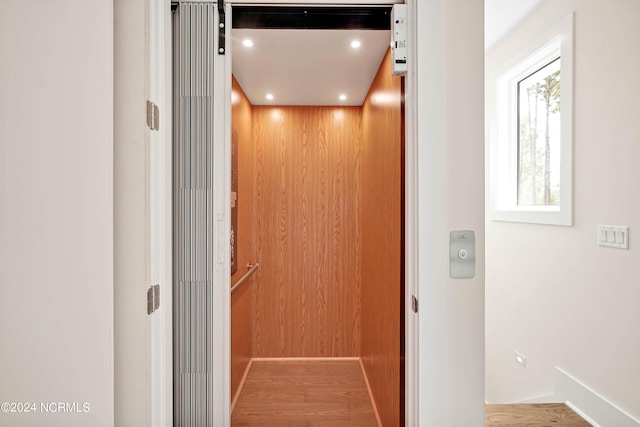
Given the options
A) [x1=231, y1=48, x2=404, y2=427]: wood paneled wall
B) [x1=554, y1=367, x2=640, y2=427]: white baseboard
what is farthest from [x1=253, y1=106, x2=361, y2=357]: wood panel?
[x1=554, y1=367, x2=640, y2=427]: white baseboard

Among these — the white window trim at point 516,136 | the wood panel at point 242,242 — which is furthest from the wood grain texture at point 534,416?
the wood panel at point 242,242

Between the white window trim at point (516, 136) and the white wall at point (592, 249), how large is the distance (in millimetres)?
48

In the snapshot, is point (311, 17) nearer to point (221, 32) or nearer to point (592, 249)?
point (221, 32)

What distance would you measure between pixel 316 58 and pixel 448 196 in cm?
154

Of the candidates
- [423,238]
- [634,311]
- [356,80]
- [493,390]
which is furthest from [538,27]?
[493,390]

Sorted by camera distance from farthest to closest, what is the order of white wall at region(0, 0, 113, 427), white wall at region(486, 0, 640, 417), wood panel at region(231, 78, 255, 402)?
wood panel at region(231, 78, 255, 402) → white wall at region(486, 0, 640, 417) → white wall at region(0, 0, 113, 427)

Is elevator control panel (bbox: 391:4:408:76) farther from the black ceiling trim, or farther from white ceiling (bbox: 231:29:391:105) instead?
white ceiling (bbox: 231:29:391:105)

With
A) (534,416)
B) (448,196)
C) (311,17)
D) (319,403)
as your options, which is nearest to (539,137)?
(534,416)

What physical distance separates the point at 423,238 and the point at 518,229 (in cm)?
192

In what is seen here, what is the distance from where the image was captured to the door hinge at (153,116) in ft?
3.46

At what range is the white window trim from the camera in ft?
6.78

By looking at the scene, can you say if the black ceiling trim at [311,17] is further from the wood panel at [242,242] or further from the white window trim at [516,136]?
the white window trim at [516,136]

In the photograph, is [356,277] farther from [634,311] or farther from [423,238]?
[423,238]

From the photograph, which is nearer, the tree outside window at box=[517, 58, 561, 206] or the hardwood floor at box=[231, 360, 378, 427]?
the hardwood floor at box=[231, 360, 378, 427]
